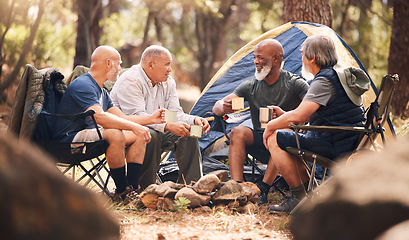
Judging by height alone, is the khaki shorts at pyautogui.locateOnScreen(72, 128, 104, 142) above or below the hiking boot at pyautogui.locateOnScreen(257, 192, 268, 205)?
above

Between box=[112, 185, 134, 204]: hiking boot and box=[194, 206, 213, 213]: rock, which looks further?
box=[112, 185, 134, 204]: hiking boot

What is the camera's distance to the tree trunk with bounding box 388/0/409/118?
8039 mm

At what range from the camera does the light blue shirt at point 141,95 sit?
13.9 ft

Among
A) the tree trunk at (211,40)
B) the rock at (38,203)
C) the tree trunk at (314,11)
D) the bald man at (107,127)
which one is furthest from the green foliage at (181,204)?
the tree trunk at (211,40)

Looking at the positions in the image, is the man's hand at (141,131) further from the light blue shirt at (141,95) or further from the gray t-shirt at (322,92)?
the gray t-shirt at (322,92)

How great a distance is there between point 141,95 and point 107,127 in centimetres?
63

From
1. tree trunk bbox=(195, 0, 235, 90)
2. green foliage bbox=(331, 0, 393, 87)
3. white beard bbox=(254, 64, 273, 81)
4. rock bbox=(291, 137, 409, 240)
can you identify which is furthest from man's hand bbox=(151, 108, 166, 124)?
tree trunk bbox=(195, 0, 235, 90)

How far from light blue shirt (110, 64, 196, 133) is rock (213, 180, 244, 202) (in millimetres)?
822

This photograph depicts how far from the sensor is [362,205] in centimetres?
131

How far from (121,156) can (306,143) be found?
138 centimetres

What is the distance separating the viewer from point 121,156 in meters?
3.75

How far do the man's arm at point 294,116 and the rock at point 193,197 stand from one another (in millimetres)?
690

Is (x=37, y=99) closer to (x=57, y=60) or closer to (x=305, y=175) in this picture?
(x=305, y=175)

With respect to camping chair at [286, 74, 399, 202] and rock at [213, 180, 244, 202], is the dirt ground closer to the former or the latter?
rock at [213, 180, 244, 202]
